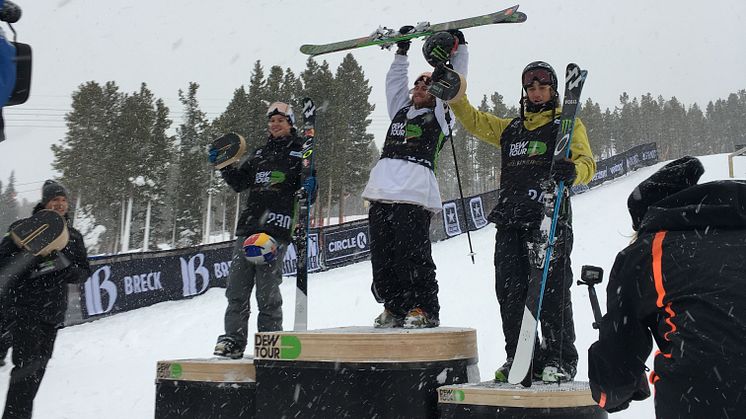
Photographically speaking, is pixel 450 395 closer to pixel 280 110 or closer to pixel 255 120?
pixel 280 110

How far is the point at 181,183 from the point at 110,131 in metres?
6.24

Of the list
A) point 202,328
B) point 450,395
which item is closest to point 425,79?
point 450,395

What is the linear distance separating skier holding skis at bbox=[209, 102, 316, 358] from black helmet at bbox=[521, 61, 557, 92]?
1.85m

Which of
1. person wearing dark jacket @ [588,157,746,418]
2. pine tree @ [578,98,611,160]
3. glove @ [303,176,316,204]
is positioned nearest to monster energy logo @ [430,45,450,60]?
glove @ [303,176,316,204]

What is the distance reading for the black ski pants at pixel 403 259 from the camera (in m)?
3.94

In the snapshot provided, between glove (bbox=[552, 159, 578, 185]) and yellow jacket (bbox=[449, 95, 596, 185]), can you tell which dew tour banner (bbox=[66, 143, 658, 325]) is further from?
glove (bbox=[552, 159, 578, 185])

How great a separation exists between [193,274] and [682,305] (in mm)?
12239

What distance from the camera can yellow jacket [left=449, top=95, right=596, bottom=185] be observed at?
11.3 ft

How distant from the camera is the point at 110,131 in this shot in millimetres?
41500

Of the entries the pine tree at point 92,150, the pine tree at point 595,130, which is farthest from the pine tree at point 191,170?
the pine tree at point 595,130

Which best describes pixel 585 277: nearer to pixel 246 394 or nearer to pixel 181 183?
pixel 246 394

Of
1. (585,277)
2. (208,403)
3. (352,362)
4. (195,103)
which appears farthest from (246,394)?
(195,103)

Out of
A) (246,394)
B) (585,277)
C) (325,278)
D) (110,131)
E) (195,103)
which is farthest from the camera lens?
(195,103)

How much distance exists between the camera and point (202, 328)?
9.35m
